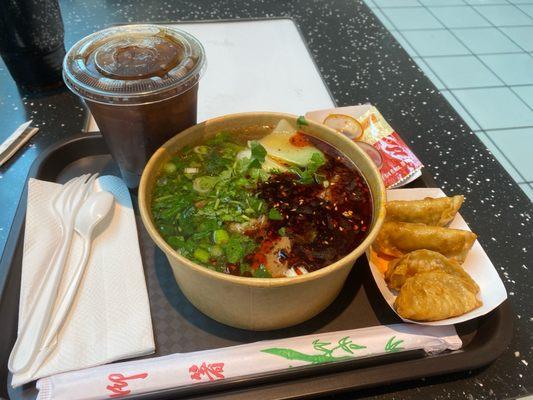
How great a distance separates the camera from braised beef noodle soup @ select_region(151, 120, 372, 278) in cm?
98

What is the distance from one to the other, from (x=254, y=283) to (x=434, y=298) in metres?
0.48

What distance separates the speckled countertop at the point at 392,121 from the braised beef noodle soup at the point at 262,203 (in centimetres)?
38

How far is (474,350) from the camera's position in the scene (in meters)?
0.98

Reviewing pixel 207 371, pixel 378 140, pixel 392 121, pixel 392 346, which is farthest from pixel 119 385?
pixel 392 121

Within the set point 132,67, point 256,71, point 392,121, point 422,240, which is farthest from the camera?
point 256,71

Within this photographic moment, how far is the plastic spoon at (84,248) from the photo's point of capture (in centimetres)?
90

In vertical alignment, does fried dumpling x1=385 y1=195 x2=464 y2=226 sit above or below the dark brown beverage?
below

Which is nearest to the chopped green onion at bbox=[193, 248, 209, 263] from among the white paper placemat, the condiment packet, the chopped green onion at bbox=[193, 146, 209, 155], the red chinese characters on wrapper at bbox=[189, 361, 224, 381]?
the red chinese characters on wrapper at bbox=[189, 361, 224, 381]

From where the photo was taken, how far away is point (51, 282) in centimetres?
101

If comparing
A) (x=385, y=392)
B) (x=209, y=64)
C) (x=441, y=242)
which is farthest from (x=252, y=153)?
(x=209, y=64)

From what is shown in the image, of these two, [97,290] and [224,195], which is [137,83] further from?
[97,290]

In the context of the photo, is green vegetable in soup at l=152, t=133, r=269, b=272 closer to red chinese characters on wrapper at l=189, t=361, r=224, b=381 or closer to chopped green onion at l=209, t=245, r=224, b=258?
chopped green onion at l=209, t=245, r=224, b=258

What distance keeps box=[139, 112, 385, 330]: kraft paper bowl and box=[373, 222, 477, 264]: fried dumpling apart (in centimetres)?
16

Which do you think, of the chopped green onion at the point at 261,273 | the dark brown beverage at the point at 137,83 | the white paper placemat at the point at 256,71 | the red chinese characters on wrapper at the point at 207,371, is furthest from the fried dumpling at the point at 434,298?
the white paper placemat at the point at 256,71
